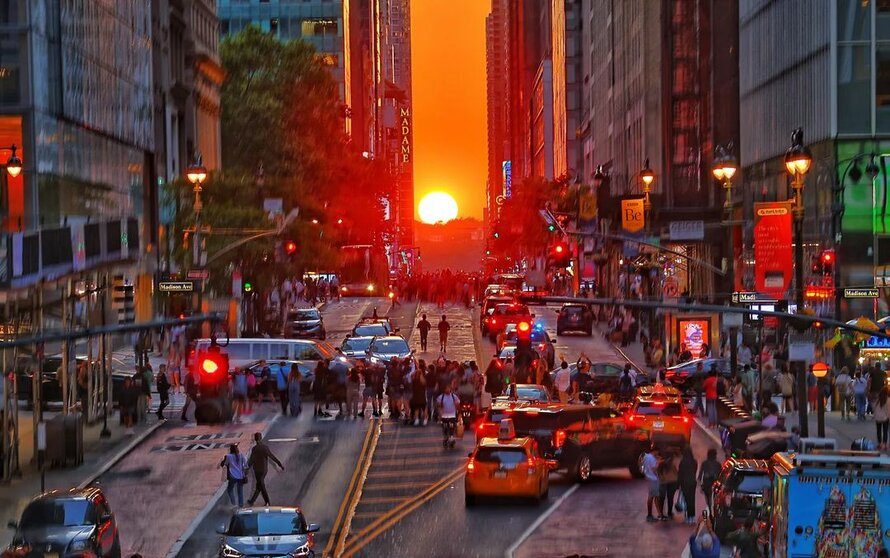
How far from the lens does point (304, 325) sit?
242 feet

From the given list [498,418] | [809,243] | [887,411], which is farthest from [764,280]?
[809,243]

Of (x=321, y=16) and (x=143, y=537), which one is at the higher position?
(x=321, y=16)

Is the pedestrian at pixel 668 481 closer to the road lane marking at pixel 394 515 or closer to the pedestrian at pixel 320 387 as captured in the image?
the road lane marking at pixel 394 515

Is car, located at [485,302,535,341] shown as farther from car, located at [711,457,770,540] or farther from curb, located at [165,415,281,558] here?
car, located at [711,457,770,540]

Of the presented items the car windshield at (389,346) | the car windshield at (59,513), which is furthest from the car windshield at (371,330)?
the car windshield at (59,513)

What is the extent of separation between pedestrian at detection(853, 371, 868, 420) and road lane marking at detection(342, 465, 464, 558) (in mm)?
13602

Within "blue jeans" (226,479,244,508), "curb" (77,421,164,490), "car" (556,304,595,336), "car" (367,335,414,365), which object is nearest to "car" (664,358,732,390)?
"car" (367,335,414,365)

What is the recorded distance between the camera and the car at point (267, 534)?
2525 cm

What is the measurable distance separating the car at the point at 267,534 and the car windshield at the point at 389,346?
3255 cm

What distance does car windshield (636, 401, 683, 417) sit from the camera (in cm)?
3816

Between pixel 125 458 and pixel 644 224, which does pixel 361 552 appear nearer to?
pixel 125 458

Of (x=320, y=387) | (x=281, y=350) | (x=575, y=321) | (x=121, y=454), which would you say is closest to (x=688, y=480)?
(x=121, y=454)

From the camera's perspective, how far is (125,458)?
134 ft

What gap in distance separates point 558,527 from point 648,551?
270 cm
